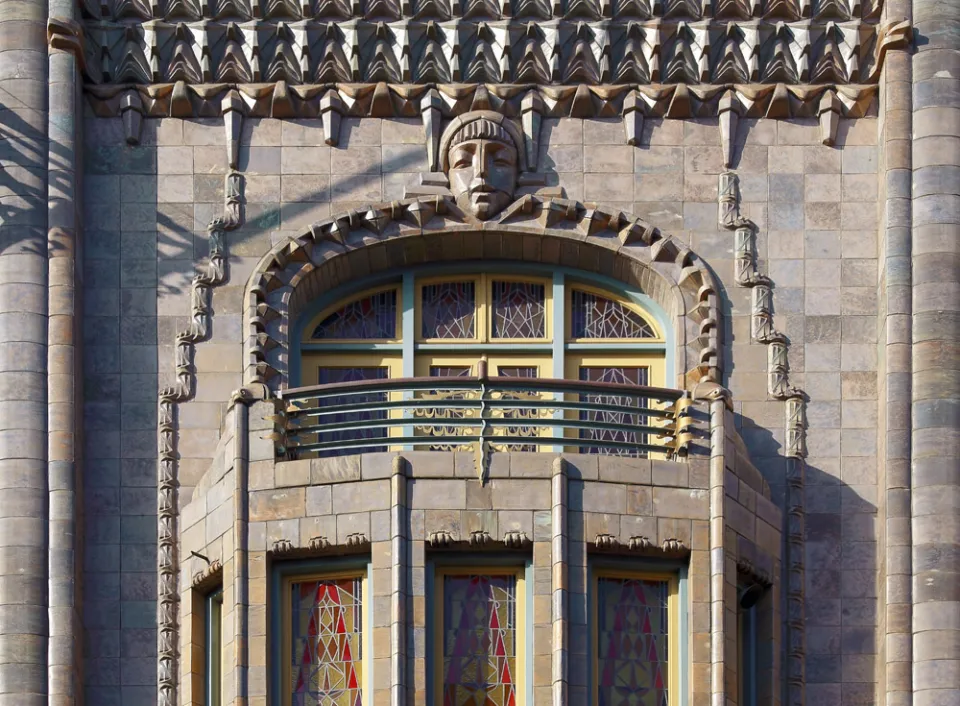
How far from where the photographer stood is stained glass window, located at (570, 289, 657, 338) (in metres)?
41.3

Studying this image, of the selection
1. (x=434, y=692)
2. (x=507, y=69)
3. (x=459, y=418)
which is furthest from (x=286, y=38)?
(x=434, y=692)

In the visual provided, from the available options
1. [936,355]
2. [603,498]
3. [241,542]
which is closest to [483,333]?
[603,498]

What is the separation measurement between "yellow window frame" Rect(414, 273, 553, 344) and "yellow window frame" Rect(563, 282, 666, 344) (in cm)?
20

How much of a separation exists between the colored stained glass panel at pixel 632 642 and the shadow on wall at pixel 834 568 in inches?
79.3

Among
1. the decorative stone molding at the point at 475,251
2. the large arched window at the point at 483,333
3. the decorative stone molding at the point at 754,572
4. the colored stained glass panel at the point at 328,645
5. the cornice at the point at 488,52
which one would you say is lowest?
the colored stained glass panel at the point at 328,645

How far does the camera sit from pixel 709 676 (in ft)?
124

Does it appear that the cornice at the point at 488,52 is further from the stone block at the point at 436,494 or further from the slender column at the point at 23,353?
the stone block at the point at 436,494

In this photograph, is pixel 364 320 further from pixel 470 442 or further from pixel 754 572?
pixel 754 572

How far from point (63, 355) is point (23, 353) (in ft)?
1.53

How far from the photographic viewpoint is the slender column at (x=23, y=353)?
127 feet

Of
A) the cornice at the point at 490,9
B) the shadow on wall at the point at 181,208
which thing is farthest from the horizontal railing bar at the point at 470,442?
the cornice at the point at 490,9

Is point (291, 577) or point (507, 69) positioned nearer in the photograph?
point (291, 577)

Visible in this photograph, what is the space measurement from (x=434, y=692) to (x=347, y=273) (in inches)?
239

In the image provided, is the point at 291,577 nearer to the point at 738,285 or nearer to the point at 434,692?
the point at 434,692
